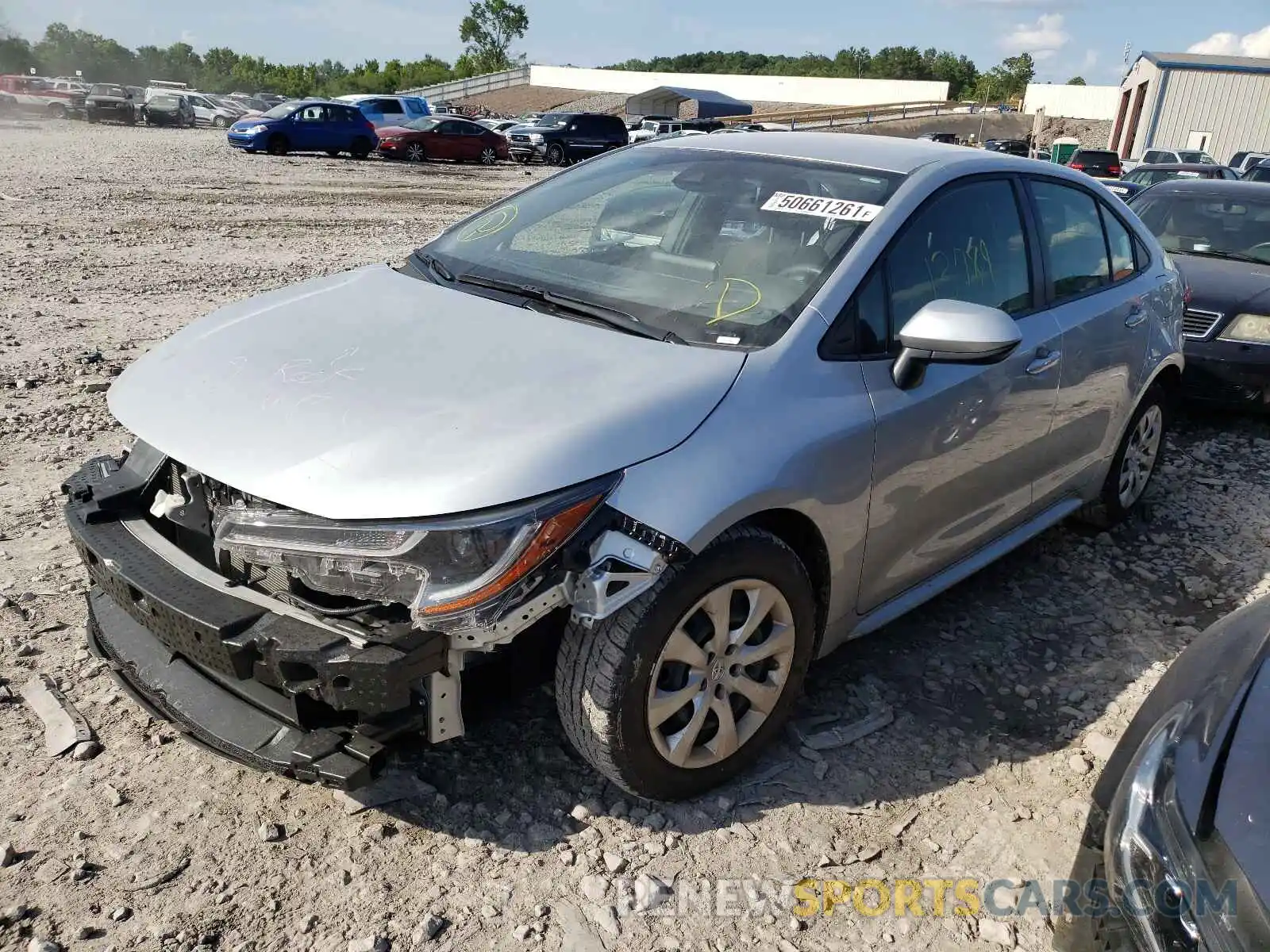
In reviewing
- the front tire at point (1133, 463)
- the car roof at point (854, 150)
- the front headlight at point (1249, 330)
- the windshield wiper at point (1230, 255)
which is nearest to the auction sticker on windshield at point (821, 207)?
the car roof at point (854, 150)

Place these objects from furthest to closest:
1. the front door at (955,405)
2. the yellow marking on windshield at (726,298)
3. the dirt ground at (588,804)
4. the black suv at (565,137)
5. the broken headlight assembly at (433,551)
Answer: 1. the black suv at (565,137)
2. the front door at (955,405)
3. the yellow marking on windshield at (726,298)
4. the dirt ground at (588,804)
5. the broken headlight assembly at (433,551)

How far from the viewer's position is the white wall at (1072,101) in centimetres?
6288

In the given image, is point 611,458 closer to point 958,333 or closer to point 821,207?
point 958,333

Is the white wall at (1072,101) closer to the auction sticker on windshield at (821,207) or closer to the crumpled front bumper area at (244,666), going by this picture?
the auction sticker on windshield at (821,207)

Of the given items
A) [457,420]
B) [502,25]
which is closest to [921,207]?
[457,420]

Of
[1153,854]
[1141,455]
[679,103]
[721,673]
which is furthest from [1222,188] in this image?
[679,103]

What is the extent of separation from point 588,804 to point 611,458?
1.08 metres

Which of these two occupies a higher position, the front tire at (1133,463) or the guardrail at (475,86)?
the guardrail at (475,86)

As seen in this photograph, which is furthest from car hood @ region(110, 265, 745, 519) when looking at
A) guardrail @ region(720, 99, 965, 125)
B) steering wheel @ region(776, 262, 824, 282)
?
guardrail @ region(720, 99, 965, 125)

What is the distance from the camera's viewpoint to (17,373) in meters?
6.08

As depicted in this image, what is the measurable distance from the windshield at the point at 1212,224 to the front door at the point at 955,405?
4543 mm

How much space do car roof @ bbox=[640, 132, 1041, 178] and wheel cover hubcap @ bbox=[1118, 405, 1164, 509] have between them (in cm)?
149

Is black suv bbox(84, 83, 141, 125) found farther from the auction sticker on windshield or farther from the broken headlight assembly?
the broken headlight assembly

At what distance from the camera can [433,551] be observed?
2238 mm
